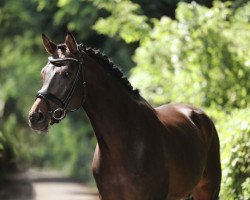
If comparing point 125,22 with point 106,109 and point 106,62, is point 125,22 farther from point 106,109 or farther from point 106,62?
point 106,109

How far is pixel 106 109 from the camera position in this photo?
6.00 meters

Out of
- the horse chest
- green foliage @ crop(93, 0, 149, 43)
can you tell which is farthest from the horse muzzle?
green foliage @ crop(93, 0, 149, 43)

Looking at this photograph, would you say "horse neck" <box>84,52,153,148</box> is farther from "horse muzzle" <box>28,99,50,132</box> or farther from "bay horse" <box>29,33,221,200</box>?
"horse muzzle" <box>28,99,50,132</box>

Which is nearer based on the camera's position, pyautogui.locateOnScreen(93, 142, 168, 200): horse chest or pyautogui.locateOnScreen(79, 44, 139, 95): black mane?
pyautogui.locateOnScreen(93, 142, 168, 200): horse chest

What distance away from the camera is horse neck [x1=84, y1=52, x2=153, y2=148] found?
5.98m

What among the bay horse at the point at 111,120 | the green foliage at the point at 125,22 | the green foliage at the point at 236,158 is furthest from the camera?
the green foliage at the point at 125,22

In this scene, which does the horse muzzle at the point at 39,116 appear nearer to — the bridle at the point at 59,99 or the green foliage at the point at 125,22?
the bridle at the point at 59,99

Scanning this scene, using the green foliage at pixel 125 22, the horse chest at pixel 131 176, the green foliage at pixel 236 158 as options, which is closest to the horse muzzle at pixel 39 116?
the horse chest at pixel 131 176

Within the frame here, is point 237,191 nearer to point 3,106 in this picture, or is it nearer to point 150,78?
point 150,78

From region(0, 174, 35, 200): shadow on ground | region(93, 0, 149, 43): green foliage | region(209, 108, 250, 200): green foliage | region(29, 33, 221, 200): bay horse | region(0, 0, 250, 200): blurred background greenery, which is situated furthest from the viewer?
region(0, 174, 35, 200): shadow on ground

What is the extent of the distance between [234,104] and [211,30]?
134 cm

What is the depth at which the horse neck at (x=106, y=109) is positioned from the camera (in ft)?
19.6

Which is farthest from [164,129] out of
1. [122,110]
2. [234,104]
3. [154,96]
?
[154,96]

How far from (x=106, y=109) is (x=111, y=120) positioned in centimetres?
10
